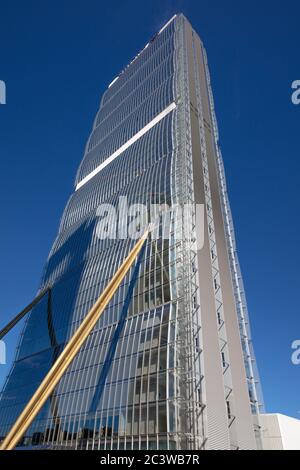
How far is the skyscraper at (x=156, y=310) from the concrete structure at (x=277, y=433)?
3.72 ft

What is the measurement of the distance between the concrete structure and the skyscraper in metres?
1.13

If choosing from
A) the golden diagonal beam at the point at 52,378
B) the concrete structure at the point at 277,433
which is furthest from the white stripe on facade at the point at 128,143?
the concrete structure at the point at 277,433

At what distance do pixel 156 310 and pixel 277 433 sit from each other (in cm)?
1860

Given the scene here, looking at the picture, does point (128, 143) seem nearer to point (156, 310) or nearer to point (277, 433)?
point (156, 310)

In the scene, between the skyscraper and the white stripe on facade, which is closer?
the skyscraper

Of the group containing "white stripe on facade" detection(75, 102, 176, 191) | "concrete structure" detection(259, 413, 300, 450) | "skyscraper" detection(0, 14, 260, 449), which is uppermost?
"white stripe on facade" detection(75, 102, 176, 191)

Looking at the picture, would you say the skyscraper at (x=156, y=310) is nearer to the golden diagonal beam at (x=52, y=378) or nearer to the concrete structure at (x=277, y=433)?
the concrete structure at (x=277, y=433)

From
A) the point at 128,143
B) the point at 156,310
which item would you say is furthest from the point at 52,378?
the point at 128,143

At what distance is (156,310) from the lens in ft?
141

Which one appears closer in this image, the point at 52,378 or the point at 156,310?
the point at 52,378

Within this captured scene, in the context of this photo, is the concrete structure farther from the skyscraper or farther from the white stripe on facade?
the white stripe on facade

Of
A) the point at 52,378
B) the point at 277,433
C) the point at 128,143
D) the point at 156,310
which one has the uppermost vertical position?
the point at 128,143

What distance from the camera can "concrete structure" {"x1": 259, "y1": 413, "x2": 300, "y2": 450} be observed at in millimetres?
39062

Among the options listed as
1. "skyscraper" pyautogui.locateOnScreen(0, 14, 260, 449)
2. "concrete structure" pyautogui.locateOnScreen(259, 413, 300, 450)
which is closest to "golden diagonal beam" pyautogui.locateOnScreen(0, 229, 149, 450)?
"skyscraper" pyautogui.locateOnScreen(0, 14, 260, 449)
